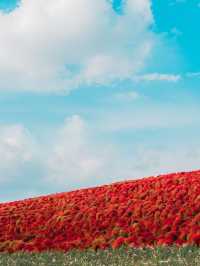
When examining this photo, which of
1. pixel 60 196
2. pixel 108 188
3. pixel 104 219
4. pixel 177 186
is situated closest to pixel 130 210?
pixel 104 219

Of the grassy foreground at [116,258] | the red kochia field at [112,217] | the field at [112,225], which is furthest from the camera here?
the red kochia field at [112,217]

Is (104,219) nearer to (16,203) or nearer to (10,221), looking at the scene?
(10,221)

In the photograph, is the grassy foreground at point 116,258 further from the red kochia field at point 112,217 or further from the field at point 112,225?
the red kochia field at point 112,217

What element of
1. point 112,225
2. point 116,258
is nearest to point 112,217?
point 112,225

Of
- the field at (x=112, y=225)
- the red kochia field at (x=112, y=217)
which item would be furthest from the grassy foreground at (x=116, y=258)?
the red kochia field at (x=112, y=217)

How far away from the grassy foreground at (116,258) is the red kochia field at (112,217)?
3.72 feet

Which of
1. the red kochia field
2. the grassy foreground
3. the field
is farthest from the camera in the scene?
the red kochia field

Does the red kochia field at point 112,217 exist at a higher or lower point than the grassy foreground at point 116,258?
higher

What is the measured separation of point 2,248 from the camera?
1900 cm

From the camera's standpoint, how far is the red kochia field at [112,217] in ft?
56.7

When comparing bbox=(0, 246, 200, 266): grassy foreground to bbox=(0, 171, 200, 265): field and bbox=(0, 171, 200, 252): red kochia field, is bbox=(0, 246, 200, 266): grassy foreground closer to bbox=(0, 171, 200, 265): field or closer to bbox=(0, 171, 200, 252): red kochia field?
bbox=(0, 171, 200, 265): field

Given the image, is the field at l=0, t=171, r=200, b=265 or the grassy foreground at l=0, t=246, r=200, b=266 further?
the field at l=0, t=171, r=200, b=265

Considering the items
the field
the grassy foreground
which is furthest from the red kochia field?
the grassy foreground

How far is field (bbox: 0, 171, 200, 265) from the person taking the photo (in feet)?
47.1
